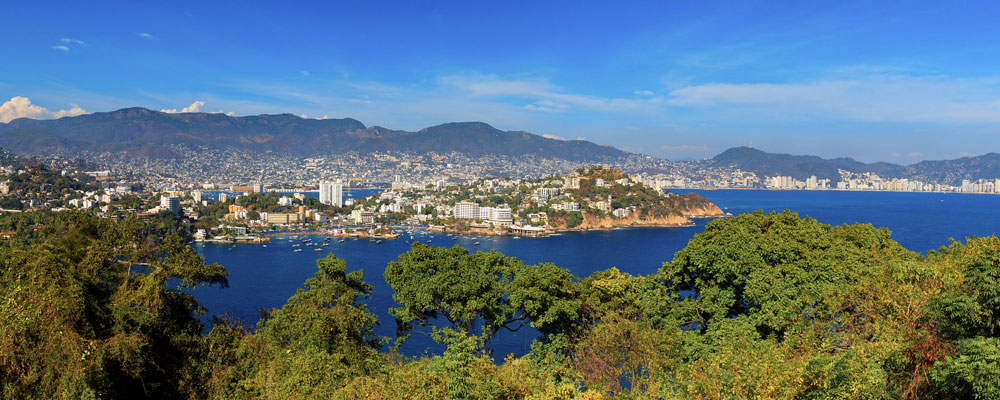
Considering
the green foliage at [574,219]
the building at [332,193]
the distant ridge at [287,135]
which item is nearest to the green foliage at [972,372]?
the green foliage at [574,219]

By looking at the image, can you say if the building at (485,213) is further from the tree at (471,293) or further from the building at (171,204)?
the tree at (471,293)

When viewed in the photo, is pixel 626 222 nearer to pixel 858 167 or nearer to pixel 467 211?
pixel 467 211

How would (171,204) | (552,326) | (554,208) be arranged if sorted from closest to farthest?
(552,326) < (171,204) < (554,208)

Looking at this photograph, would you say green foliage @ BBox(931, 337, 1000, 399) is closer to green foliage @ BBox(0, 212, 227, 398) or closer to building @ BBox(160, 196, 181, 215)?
green foliage @ BBox(0, 212, 227, 398)

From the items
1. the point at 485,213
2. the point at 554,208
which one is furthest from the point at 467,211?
the point at 554,208

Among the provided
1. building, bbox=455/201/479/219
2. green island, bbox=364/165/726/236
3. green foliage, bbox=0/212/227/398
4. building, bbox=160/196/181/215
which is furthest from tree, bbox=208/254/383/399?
building, bbox=455/201/479/219

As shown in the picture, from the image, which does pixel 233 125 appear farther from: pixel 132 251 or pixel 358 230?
pixel 132 251

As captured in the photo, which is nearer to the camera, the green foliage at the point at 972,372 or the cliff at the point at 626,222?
the green foliage at the point at 972,372
